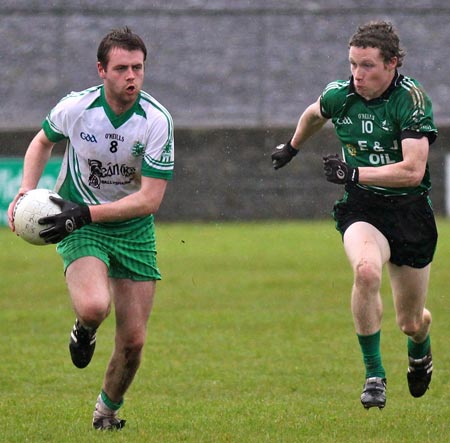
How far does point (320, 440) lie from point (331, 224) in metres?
15.4

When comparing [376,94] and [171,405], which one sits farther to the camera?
[171,405]

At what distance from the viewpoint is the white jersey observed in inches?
260

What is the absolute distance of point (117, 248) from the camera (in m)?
6.70

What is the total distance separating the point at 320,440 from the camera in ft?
21.4

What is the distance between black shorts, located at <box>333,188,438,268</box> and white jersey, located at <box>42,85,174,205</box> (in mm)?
1255

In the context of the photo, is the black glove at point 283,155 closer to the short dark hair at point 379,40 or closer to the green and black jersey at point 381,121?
the green and black jersey at point 381,121

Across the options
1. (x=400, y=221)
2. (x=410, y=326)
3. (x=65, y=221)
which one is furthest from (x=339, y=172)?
(x=65, y=221)

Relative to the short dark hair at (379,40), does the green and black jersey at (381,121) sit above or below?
below

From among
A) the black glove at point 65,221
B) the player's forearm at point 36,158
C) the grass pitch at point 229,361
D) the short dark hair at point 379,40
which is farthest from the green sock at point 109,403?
the short dark hair at point 379,40

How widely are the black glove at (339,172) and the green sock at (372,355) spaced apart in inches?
34.9

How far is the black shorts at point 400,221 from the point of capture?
718 cm

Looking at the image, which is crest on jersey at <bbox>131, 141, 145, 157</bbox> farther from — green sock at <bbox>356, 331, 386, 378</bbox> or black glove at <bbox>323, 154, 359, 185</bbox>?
green sock at <bbox>356, 331, 386, 378</bbox>

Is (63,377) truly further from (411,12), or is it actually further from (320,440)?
(411,12)

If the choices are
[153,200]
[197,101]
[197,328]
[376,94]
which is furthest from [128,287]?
[197,101]
